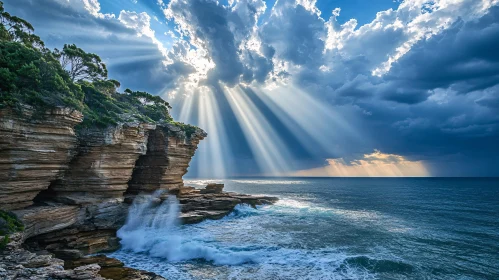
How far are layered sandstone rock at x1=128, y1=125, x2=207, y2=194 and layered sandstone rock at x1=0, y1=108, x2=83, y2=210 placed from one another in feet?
40.1

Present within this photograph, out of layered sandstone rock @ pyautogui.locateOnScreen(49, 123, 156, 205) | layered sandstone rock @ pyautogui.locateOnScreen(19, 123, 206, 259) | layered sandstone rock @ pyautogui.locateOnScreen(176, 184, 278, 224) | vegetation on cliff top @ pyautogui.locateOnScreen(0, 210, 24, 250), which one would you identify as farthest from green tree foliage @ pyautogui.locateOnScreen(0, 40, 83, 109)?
layered sandstone rock @ pyautogui.locateOnScreen(176, 184, 278, 224)

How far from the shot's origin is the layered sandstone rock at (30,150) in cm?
1669

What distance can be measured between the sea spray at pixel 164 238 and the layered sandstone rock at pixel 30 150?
31.0 ft

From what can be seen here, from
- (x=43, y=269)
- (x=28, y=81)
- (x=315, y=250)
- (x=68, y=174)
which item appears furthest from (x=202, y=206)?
(x=28, y=81)

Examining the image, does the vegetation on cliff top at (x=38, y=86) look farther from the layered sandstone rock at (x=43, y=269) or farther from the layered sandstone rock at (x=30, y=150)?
the layered sandstone rock at (x=43, y=269)

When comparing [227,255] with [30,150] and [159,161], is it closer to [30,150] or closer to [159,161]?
[30,150]

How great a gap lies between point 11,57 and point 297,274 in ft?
85.6

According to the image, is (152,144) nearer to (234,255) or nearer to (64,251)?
(64,251)

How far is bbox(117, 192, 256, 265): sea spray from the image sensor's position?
69.1ft

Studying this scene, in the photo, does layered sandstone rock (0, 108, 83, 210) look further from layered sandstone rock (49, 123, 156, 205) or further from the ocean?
the ocean

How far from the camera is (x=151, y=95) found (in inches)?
1941

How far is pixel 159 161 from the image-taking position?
33344 mm

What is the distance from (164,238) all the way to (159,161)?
11.7 metres

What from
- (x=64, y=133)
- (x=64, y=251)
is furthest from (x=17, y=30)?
(x=64, y=251)
